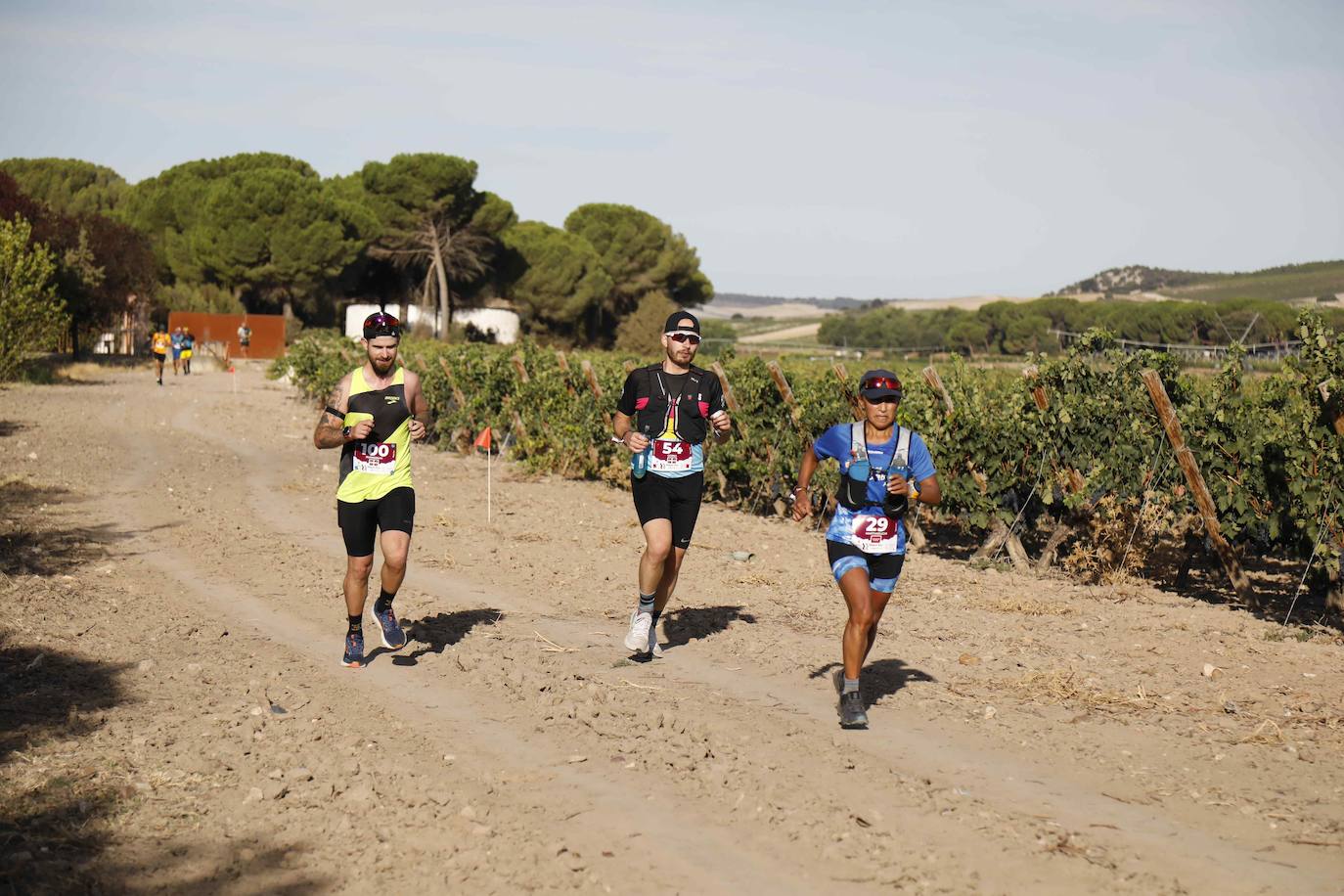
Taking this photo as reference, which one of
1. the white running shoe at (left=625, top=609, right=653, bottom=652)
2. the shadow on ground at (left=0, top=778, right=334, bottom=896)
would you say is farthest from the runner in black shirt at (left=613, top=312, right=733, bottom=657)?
the shadow on ground at (left=0, top=778, right=334, bottom=896)

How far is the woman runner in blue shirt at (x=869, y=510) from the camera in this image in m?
6.36

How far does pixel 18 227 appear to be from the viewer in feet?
109

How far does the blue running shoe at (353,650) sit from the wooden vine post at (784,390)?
25.0ft

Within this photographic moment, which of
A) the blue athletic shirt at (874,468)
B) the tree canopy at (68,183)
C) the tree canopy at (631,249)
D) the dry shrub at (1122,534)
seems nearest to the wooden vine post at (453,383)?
the dry shrub at (1122,534)

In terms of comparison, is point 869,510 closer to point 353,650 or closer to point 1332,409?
point 353,650

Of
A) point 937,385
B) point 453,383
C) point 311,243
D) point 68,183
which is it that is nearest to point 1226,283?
point 311,243

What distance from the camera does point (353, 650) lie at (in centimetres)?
755

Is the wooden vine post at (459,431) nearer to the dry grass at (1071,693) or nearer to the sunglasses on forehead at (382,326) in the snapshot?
the sunglasses on forehead at (382,326)

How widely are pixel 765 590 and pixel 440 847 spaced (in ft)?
19.1

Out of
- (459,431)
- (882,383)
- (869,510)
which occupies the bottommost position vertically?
(459,431)

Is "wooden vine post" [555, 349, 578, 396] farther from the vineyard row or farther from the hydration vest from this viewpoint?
the hydration vest

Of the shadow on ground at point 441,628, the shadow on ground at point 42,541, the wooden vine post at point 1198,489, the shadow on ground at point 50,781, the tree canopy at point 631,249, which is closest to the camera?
the shadow on ground at point 50,781

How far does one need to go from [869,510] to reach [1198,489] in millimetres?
4997

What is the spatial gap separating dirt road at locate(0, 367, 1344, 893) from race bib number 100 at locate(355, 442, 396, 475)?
1.16 metres
